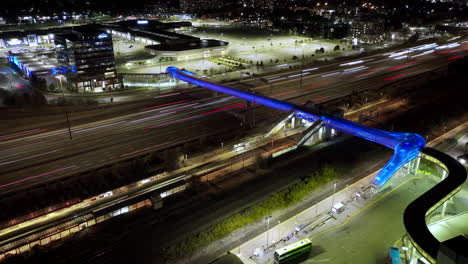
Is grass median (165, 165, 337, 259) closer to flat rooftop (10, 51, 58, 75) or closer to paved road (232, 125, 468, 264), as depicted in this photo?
paved road (232, 125, 468, 264)

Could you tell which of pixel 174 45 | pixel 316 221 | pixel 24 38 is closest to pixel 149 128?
pixel 316 221

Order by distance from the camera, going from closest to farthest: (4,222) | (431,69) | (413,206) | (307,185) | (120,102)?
(413,206) → (4,222) → (307,185) → (120,102) → (431,69)

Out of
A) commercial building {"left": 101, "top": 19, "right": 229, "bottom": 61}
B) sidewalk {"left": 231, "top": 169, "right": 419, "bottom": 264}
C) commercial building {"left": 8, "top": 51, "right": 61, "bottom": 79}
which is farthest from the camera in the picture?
commercial building {"left": 101, "top": 19, "right": 229, "bottom": 61}

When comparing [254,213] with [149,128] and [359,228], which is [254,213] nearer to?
[359,228]

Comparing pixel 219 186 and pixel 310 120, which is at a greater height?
pixel 310 120

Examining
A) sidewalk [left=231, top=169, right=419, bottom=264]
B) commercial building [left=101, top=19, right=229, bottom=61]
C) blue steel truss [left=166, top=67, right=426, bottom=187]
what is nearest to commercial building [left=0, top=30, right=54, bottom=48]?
commercial building [left=101, top=19, right=229, bottom=61]

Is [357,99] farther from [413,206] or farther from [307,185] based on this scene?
[413,206]

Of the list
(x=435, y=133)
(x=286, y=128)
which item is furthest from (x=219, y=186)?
(x=435, y=133)

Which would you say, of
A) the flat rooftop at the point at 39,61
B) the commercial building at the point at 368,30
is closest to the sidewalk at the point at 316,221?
the flat rooftop at the point at 39,61
